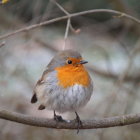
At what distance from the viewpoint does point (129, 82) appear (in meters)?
7.25

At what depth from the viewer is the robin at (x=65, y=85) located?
4.44 m

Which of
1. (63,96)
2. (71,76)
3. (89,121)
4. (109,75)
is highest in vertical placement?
(71,76)

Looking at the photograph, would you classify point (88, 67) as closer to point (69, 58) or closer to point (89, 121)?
point (69, 58)

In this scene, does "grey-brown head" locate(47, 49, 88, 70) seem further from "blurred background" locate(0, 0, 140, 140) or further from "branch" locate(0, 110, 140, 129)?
"blurred background" locate(0, 0, 140, 140)

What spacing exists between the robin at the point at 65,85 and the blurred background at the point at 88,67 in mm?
1012

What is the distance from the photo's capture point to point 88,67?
7402mm

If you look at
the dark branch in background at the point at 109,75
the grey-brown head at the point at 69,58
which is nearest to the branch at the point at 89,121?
the grey-brown head at the point at 69,58

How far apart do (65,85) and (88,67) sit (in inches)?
118

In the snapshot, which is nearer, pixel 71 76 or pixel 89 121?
pixel 89 121

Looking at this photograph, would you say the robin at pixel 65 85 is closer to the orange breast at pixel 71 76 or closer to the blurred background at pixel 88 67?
the orange breast at pixel 71 76

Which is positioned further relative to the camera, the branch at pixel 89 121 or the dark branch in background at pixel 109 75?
the dark branch in background at pixel 109 75

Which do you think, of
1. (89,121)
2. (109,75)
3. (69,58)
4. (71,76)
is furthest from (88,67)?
(89,121)

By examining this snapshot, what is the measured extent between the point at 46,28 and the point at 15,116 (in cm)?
596

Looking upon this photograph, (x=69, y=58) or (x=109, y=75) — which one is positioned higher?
(x=69, y=58)
